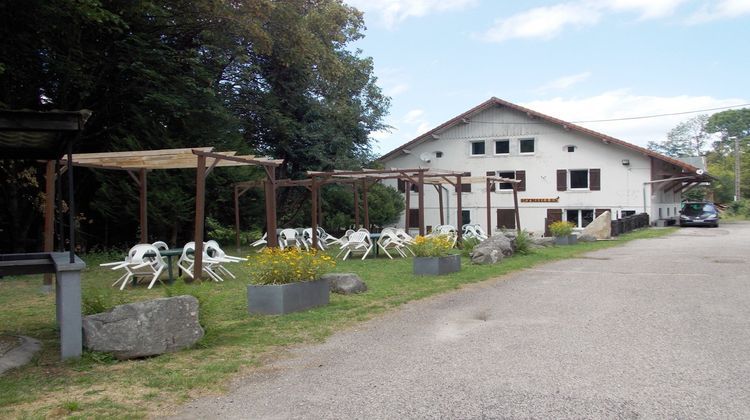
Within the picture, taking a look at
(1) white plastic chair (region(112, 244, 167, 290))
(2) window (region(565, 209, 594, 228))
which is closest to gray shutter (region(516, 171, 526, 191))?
(2) window (region(565, 209, 594, 228))

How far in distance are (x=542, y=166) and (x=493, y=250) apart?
65.9ft

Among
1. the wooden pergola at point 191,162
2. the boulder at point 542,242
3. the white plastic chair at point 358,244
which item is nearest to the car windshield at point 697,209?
the boulder at point 542,242

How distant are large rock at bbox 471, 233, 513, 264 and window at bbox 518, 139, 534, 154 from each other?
18.6 m

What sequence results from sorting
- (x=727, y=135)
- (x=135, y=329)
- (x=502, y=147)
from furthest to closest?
(x=727, y=135), (x=502, y=147), (x=135, y=329)

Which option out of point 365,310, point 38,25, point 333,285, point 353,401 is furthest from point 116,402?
point 38,25

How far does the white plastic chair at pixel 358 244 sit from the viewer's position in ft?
48.6

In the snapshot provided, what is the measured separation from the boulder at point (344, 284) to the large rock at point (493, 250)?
193 inches

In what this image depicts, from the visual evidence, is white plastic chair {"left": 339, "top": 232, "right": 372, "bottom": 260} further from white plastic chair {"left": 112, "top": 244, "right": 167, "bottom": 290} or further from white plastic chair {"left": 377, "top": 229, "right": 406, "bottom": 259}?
white plastic chair {"left": 112, "top": 244, "right": 167, "bottom": 290}

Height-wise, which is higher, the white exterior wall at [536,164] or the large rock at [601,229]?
the white exterior wall at [536,164]

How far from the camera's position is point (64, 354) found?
5164mm

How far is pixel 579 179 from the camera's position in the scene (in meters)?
31.8

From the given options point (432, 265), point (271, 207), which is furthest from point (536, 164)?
point (432, 265)

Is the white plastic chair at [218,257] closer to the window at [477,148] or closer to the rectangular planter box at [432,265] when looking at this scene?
the rectangular planter box at [432,265]

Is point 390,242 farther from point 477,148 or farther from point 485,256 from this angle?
point 477,148
